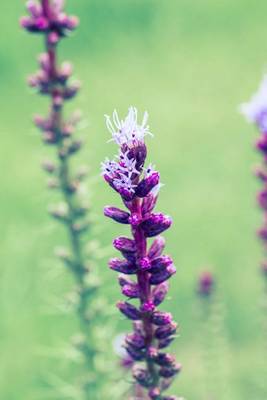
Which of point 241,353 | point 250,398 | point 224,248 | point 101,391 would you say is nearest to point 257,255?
point 224,248

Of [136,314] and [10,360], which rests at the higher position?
[10,360]

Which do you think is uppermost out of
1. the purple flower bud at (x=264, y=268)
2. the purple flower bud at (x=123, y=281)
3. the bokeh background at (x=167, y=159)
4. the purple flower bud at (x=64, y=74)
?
the bokeh background at (x=167, y=159)

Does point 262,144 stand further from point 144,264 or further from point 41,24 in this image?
point 144,264

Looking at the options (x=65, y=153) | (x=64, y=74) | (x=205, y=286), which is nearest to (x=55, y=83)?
(x=64, y=74)

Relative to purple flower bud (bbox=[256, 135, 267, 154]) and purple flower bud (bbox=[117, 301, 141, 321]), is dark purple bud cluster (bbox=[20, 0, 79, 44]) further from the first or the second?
purple flower bud (bbox=[117, 301, 141, 321])

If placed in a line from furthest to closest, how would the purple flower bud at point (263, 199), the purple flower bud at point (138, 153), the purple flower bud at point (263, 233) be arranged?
the purple flower bud at point (263, 233)
the purple flower bud at point (263, 199)
the purple flower bud at point (138, 153)

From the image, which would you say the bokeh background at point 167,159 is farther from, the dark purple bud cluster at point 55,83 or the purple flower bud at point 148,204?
the purple flower bud at point 148,204

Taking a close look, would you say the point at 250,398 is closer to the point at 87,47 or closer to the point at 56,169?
the point at 56,169

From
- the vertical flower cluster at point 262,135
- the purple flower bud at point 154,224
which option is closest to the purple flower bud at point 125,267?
the purple flower bud at point 154,224
